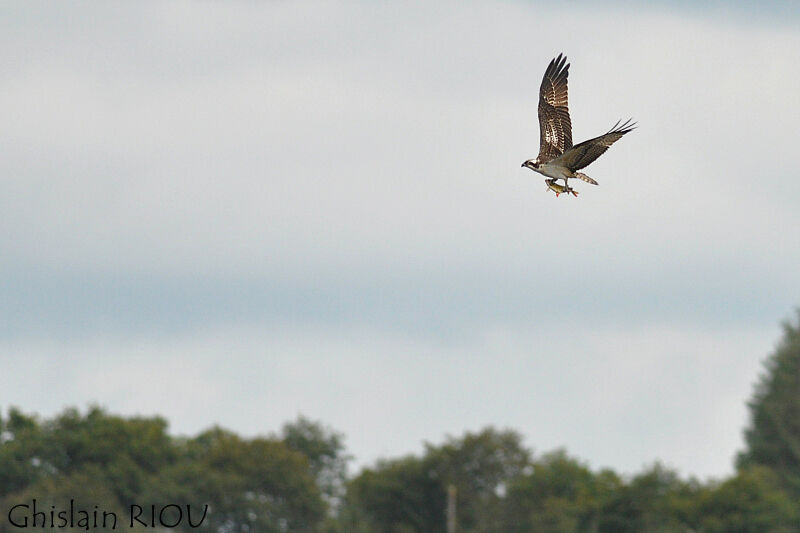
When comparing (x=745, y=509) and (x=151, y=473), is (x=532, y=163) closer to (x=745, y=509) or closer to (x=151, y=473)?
(x=745, y=509)

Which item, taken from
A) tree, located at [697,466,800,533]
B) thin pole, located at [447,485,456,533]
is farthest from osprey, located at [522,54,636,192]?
thin pole, located at [447,485,456,533]

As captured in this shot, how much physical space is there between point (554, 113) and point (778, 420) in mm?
86840

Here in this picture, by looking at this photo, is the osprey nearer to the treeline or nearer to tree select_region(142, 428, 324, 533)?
the treeline

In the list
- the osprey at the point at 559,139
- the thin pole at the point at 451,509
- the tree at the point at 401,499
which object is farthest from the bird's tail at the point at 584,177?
the tree at the point at 401,499

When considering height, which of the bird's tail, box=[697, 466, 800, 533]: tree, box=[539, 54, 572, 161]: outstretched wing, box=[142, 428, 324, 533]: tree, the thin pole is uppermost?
box=[142, 428, 324, 533]: tree

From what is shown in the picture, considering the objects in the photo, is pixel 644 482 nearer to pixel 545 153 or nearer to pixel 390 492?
pixel 390 492

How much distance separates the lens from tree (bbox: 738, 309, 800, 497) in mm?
115625

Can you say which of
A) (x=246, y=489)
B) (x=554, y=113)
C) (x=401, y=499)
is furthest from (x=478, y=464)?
(x=554, y=113)

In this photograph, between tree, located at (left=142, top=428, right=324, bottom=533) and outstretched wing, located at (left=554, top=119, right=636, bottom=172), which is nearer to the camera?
outstretched wing, located at (left=554, top=119, right=636, bottom=172)

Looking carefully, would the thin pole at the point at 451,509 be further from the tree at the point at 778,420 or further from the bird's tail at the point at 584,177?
the bird's tail at the point at 584,177

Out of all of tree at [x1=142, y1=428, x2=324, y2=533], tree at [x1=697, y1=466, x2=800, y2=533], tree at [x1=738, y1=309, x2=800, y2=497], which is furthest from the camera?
tree at [x1=738, y1=309, x2=800, y2=497]

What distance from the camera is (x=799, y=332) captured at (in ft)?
433

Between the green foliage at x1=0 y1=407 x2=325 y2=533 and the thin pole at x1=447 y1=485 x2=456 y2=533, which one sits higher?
the green foliage at x1=0 y1=407 x2=325 y2=533

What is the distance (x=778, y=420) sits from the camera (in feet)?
389
